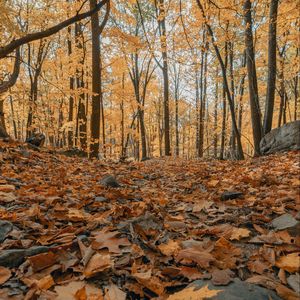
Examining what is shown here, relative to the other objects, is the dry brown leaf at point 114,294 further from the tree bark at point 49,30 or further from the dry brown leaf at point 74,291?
the tree bark at point 49,30

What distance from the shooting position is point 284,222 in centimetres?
201

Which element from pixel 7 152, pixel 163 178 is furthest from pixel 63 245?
pixel 7 152

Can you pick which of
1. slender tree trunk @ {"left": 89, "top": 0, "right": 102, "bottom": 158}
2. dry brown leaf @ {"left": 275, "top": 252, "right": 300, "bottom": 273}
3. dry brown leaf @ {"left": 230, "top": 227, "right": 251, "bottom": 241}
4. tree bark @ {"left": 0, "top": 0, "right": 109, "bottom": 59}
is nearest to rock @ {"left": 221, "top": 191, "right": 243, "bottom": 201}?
dry brown leaf @ {"left": 230, "top": 227, "right": 251, "bottom": 241}

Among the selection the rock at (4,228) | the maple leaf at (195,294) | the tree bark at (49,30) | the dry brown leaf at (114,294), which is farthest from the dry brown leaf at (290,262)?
the tree bark at (49,30)

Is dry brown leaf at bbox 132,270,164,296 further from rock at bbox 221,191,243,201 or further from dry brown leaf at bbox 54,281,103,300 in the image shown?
rock at bbox 221,191,243,201

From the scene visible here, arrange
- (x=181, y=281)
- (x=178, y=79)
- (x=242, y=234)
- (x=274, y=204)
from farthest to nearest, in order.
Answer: (x=178, y=79), (x=274, y=204), (x=242, y=234), (x=181, y=281)

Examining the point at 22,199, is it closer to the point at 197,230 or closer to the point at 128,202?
the point at 128,202

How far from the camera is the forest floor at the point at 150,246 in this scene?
1299mm

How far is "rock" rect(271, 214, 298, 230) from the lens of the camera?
1.93 meters

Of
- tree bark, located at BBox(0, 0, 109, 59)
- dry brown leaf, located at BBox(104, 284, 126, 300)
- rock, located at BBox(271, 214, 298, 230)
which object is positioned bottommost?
dry brown leaf, located at BBox(104, 284, 126, 300)

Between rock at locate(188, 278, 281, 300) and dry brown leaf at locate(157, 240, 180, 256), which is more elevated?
dry brown leaf at locate(157, 240, 180, 256)

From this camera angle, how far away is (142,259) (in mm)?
1650

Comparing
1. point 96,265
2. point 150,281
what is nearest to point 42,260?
point 96,265

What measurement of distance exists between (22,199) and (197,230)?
1743 mm
